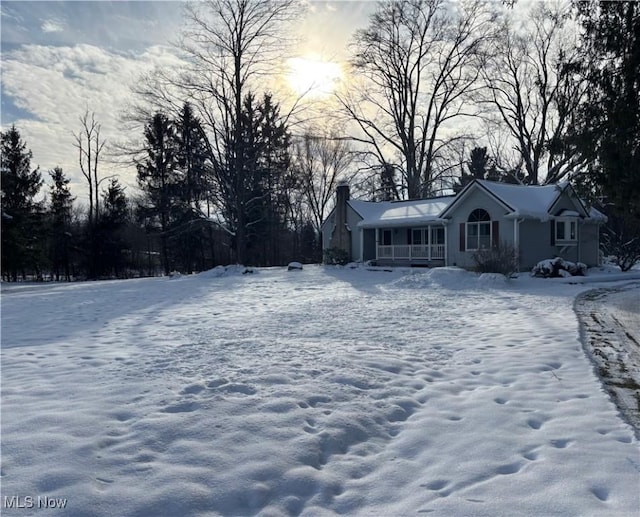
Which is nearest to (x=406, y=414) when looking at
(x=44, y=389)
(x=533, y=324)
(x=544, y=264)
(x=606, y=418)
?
(x=606, y=418)

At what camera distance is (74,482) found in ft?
8.91

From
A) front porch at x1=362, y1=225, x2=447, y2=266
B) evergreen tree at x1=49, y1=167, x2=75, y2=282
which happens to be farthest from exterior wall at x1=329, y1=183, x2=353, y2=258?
evergreen tree at x1=49, y1=167, x2=75, y2=282

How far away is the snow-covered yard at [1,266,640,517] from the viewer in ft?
8.75

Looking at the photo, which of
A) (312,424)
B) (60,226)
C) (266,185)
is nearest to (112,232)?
(60,226)

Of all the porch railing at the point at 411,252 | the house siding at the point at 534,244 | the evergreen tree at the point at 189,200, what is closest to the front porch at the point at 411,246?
the porch railing at the point at 411,252

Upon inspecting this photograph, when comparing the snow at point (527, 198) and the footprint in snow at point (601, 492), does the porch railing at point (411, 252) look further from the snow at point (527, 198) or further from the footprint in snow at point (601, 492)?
the footprint in snow at point (601, 492)

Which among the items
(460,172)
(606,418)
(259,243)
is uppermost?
(460,172)

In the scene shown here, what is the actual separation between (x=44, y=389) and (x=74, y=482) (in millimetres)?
2068

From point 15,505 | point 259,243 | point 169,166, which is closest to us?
point 15,505

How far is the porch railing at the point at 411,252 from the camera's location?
80.9ft

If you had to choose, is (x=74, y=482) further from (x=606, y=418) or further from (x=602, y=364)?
(x=602, y=364)

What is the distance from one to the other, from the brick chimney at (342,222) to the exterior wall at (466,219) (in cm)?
771

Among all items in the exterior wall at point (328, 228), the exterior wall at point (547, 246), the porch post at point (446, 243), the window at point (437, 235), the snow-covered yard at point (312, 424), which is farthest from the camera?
the exterior wall at point (328, 228)
